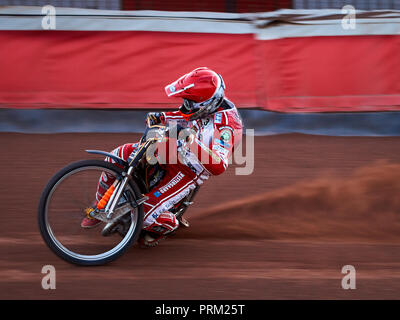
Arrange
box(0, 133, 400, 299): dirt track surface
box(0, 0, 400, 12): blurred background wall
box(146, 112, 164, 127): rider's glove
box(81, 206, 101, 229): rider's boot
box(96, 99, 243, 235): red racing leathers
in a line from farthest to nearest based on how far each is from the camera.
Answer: box(0, 0, 400, 12): blurred background wall, box(146, 112, 164, 127): rider's glove, box(81, 206, 101, 229): rider's boot, box(96, 99, 243, 235): red racing leathers, box(0, 133, 400, 299): dirt track surface

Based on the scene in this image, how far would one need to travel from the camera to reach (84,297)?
4.06 m

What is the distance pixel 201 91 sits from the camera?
15.1 feet

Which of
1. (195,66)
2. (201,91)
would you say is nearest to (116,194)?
(201,91)

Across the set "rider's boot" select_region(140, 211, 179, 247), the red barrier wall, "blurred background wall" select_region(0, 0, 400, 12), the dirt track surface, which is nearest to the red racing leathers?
"rider's boot" select_region(140, 211, 179, 247)

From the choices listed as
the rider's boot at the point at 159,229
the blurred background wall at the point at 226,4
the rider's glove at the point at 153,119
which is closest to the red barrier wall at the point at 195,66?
the blurred background wall at the point at 226,4

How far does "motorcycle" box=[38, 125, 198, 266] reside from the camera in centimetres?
432

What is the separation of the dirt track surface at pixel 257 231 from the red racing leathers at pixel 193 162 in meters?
0.45

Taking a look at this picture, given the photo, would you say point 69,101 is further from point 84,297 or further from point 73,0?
point 84,297

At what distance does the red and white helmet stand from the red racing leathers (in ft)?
0.34

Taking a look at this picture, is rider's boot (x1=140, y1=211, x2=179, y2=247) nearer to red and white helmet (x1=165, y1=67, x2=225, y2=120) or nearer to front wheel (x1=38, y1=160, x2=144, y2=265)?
front wheel (x1=38, y1=160, x2=144, y2=265)

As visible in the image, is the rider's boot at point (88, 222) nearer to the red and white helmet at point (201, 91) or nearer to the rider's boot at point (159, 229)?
the rider's boot at point (159, 229)

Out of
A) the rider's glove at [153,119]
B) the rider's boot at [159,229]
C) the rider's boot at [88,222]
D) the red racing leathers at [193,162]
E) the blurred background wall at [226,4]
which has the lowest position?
the rider's boot at [159,229]

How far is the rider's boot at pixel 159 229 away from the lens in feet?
15.4

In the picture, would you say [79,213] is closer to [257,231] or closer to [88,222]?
[88,222]
